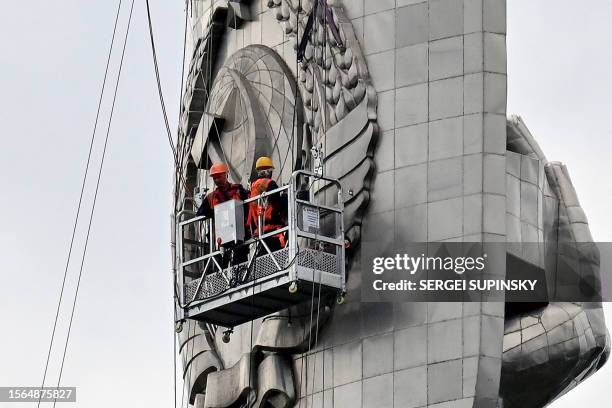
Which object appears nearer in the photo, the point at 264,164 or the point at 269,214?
the point at 269,214

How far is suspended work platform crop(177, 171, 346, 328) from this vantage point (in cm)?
4234

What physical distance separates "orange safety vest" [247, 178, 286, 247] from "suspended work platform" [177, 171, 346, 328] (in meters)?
0.04

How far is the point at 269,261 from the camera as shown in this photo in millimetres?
42469

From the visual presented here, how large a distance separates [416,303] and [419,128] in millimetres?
2993

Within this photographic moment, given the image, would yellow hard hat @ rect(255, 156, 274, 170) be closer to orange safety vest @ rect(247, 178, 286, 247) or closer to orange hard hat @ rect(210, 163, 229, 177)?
orange safety vest @ rect(247, 178, 286, 247)

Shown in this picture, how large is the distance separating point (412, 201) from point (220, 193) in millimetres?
3403

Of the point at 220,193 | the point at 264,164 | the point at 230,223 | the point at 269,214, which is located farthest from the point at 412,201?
the point at 220,193

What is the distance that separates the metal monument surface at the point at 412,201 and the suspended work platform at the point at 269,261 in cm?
48

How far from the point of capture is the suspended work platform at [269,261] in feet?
139

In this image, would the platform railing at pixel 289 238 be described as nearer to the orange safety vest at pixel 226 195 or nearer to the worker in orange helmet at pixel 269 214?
the worker in orange helmet at pixel 269 214

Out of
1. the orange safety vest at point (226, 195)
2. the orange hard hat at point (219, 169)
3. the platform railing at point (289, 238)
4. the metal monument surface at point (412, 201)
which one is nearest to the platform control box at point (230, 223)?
the platform railing at point (289, 238)

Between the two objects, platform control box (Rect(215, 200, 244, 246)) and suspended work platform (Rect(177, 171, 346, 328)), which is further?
platform control box (Rect(215, 200, 244, 246))

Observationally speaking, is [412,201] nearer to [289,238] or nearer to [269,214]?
[289,238]

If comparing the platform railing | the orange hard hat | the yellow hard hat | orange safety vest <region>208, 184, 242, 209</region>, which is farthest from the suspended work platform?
the orange hard hat
